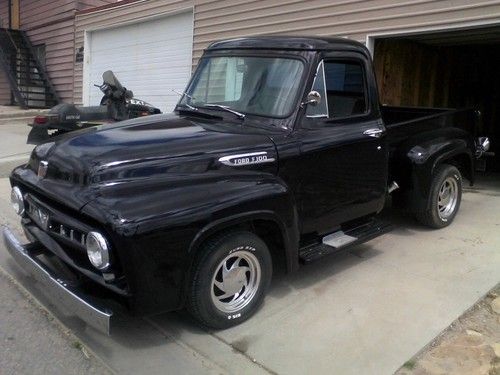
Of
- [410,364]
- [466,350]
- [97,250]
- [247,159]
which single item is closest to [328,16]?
[247,159]

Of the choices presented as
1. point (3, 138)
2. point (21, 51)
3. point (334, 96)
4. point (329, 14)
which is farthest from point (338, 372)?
point (21, 51)

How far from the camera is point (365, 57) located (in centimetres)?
461

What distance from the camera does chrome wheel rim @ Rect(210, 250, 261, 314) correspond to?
11.2 ft

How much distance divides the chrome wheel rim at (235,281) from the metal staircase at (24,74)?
1546 centimetres

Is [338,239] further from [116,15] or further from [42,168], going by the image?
[116,15]

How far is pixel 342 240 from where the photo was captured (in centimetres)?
427

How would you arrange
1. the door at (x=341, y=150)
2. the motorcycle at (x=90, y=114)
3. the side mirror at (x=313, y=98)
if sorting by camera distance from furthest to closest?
1. the motorcycle at (x=90, y=114)
2. the door at (x=341, y=150)
3. the side mirror at (x=313, y=98)

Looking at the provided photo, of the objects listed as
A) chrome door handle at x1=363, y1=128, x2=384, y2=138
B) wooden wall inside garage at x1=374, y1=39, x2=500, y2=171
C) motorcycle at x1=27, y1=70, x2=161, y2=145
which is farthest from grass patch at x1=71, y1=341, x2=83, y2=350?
wooden wall inside garage at x1=374, y1=39, x2=500, y2=171

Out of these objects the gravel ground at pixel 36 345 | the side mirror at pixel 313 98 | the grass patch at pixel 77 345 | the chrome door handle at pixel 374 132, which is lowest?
the gravel ground at pixel 36 345

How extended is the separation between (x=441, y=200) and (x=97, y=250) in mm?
4145

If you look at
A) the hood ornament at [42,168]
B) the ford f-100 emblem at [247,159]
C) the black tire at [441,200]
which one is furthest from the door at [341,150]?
the hood ornament at [42,168]

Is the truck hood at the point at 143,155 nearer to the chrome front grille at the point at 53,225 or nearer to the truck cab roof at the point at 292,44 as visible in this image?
the chrome front grille at the point at 53,225

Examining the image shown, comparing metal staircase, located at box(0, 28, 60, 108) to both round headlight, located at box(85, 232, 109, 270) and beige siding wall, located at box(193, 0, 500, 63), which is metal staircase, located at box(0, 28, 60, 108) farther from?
round headlight, located at box(85, 232, 109, 270)

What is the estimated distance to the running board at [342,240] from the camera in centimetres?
397
